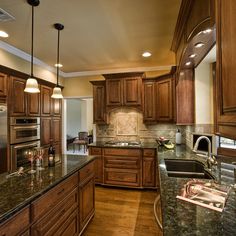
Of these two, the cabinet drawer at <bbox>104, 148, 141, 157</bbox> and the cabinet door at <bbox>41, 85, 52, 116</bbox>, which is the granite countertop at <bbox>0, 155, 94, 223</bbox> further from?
the cabinet door at <bbox>41, 85, 52, 116</bbox>

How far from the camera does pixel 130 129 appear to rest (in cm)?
438

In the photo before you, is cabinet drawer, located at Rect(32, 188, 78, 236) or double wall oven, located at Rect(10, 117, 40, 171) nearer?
cabinet drawer, located at Rect(32, 188, 78, 236)

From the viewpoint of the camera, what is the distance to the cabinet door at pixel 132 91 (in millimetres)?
3885

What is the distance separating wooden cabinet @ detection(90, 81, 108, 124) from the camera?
13.6ft

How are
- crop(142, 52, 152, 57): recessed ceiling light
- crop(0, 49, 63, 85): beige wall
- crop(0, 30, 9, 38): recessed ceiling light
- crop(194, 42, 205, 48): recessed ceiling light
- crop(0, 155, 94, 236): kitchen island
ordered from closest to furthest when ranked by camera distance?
crop(0, 155, 94, 236): kitchen island < crop(194, 42, 205, 48): recessed ceiling light < crop(0, 30, 9, 38): recessed ceiling light < crop(0, 49, 63, 85): beige wall < crop(142, 52, 152, 57): recessed ceiling light

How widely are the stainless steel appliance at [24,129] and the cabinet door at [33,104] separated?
0.12m

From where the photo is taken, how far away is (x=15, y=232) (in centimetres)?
109

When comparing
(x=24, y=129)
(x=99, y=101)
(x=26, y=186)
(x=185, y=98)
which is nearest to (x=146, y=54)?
(x=185, y=98)

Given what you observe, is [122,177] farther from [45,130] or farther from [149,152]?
[45,130]

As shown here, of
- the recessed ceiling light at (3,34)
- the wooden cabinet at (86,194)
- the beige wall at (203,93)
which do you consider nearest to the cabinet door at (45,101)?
the recessed ceiling light at (3,34)

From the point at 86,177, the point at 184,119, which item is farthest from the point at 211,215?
the point at 184,119

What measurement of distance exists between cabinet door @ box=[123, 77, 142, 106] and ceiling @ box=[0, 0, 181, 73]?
0.46 metres

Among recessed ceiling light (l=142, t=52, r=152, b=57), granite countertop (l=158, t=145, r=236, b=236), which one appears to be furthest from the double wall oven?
granite countertop (l=158, t=145, r=236, b=236)

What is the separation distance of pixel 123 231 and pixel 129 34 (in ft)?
9.28
